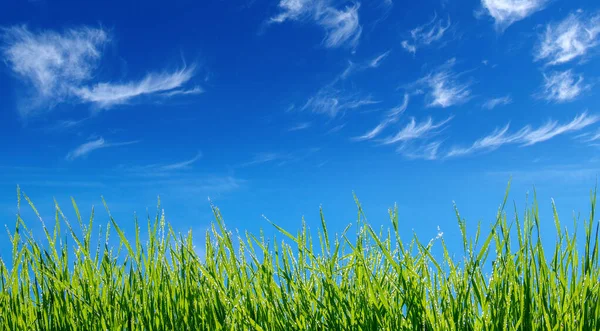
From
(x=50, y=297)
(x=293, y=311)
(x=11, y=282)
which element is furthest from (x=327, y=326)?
(x=11, y=282)

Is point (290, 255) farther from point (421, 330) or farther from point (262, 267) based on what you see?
point (421, 330)

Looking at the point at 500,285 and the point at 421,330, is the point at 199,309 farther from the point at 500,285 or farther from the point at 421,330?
the point at 500,285

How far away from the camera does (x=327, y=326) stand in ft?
8.24

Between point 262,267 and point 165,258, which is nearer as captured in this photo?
point 262,267

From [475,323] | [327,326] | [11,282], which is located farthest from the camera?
[11,282]

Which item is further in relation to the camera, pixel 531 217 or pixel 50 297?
pixel 50 297

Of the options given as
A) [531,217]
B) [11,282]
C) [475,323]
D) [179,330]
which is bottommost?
[475,323]

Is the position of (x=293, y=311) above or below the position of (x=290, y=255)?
below

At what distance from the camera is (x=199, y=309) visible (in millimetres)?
2666

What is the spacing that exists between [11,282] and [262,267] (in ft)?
4.60

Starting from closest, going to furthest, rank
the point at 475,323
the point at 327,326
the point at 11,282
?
the point at 475,323
the point at 327,326
the point at 11,282

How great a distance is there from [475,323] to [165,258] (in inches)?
54.2

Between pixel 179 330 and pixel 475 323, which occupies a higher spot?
pixel 179 330

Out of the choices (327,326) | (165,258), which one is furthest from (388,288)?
(165,258)
